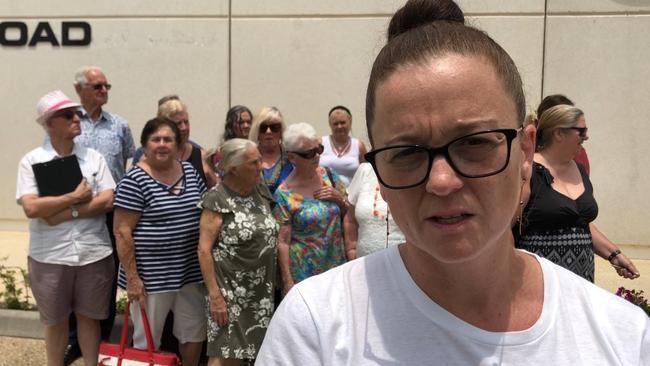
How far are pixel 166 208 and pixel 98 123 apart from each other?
166cm

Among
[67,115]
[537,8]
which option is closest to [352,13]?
[537,8]

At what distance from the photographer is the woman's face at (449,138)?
118 cm

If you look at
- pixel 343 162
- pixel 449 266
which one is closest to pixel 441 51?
pixel 449 266

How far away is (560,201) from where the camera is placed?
3.96 meters

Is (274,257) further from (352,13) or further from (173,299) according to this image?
(352,13)

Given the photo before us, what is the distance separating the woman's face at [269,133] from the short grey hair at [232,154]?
0.86 m

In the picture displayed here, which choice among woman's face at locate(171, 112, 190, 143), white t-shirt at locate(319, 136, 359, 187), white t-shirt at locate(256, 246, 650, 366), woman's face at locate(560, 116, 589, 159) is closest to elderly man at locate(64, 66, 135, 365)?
woman's face at locate(171, 112, 190, 143)

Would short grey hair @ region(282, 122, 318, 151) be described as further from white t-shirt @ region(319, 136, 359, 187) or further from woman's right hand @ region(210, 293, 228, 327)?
white t-shirt @ region(319, 136, 359, 187)

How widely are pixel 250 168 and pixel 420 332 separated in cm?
324

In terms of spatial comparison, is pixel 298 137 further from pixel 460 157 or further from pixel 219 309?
pixel 460 157

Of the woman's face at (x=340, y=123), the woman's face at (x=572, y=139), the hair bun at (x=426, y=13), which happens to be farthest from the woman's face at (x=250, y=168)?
the hair bun at (x=426, y=13)

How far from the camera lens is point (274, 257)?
4461 mm

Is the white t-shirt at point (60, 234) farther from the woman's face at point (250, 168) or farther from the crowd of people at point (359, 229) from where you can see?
the woman's face at point (250, 168)

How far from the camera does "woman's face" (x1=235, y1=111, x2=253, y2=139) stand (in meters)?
5.87
